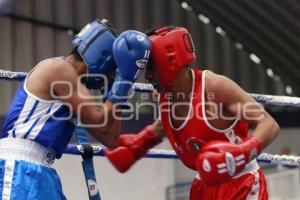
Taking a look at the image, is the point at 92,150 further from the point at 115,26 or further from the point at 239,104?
the point at 115,26

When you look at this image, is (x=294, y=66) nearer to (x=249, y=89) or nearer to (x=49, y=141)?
(x=249, y=89)

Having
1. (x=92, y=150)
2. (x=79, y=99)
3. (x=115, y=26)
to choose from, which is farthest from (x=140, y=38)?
(x=115, y=26)

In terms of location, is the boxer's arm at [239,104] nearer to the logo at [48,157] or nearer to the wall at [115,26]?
the logo at [48,157]

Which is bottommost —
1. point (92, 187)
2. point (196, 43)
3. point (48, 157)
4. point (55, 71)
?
point (92, 187)

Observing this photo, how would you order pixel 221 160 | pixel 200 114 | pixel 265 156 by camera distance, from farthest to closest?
pixel 265 156, pixel 200 114, pixel 221 160

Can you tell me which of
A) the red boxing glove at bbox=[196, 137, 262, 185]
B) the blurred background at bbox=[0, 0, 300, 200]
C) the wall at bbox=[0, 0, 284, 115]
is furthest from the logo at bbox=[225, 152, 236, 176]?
the wall at bbox=[0, 0, 284, 115]

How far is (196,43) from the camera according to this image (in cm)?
690

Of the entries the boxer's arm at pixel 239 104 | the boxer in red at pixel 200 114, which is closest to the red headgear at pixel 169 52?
the boxer in red at pixel 200 114

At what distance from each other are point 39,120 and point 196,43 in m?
5.14

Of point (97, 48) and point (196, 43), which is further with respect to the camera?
point (196, 43)

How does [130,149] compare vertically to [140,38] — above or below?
below

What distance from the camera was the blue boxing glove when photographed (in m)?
1.81

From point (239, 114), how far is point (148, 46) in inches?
13.3

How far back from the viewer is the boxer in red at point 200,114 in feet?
6.21
